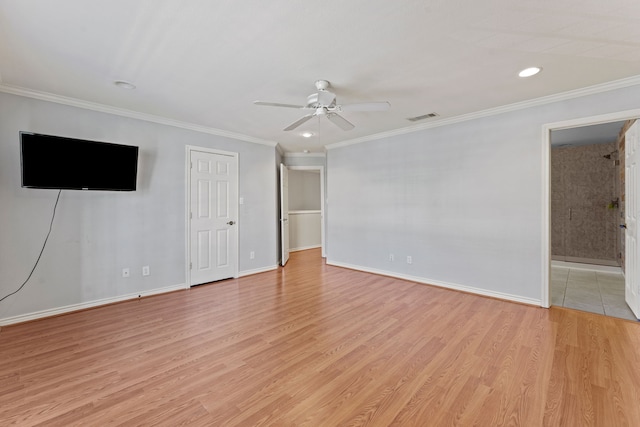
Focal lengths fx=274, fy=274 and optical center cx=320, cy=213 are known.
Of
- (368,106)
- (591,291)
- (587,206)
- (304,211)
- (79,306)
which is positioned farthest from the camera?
(304,211)

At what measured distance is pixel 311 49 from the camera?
2195 mm

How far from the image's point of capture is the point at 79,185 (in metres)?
3.13

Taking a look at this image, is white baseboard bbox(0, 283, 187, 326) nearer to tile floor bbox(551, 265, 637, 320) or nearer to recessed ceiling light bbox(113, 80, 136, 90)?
recessed ceiling light bbox(113, 80, 136, 90)

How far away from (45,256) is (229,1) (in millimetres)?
3399

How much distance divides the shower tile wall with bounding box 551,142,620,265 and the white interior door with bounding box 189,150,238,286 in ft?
21.0

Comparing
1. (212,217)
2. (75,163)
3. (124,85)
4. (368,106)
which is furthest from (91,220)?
(368,106)

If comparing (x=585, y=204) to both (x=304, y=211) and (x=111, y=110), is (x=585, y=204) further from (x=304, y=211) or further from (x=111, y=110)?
(x=111, y=110)

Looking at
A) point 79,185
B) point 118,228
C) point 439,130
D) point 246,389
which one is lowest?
point 246,389

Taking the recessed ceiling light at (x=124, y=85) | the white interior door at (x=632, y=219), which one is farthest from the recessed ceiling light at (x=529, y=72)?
the recessed ceiling light at (x=124, y=85)

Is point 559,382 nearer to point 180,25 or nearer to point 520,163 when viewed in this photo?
point 520,163

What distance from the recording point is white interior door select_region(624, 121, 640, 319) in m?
2.90

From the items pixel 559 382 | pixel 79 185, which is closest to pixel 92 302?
pixel 79 185

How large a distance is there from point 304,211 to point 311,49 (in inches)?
223

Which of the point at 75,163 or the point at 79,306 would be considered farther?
the point at 79,306
